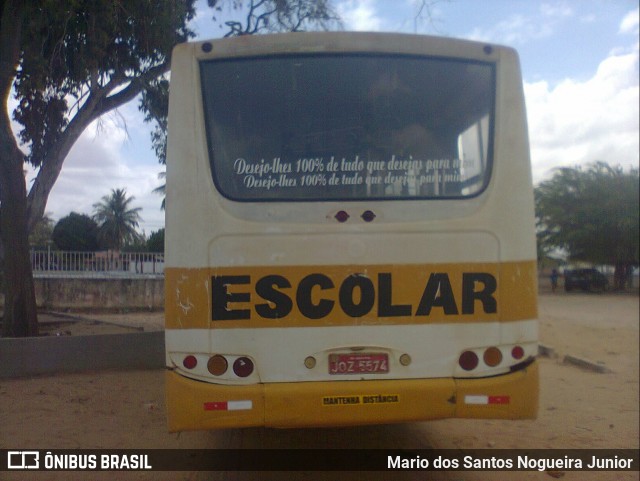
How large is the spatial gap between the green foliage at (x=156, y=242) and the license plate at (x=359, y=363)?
1777cm

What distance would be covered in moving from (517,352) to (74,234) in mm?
25965

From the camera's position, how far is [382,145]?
4602mm

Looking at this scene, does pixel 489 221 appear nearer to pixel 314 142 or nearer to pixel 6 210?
pixel 314 142

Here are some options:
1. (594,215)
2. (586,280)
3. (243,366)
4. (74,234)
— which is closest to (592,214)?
(594,215)

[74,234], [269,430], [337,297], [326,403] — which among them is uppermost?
[74,234]

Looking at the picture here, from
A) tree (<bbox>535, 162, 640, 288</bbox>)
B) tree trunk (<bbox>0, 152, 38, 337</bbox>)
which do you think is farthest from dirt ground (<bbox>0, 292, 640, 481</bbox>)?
tree (<bbox>535, 162, 640, 288</bbox>)

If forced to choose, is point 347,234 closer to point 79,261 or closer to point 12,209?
point 12,209

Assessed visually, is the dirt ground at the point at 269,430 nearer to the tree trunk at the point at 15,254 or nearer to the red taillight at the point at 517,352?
the red taillight at the point at 517,352

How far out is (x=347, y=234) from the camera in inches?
176

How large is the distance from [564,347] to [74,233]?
21.4m

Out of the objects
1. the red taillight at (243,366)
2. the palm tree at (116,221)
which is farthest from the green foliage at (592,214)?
the red taillight at (243,366)

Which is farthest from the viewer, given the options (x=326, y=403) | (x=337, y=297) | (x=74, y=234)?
(x=74, y=234)

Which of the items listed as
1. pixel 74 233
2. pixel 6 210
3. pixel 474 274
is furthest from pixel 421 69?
pixel 74 233

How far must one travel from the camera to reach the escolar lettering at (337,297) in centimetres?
439
